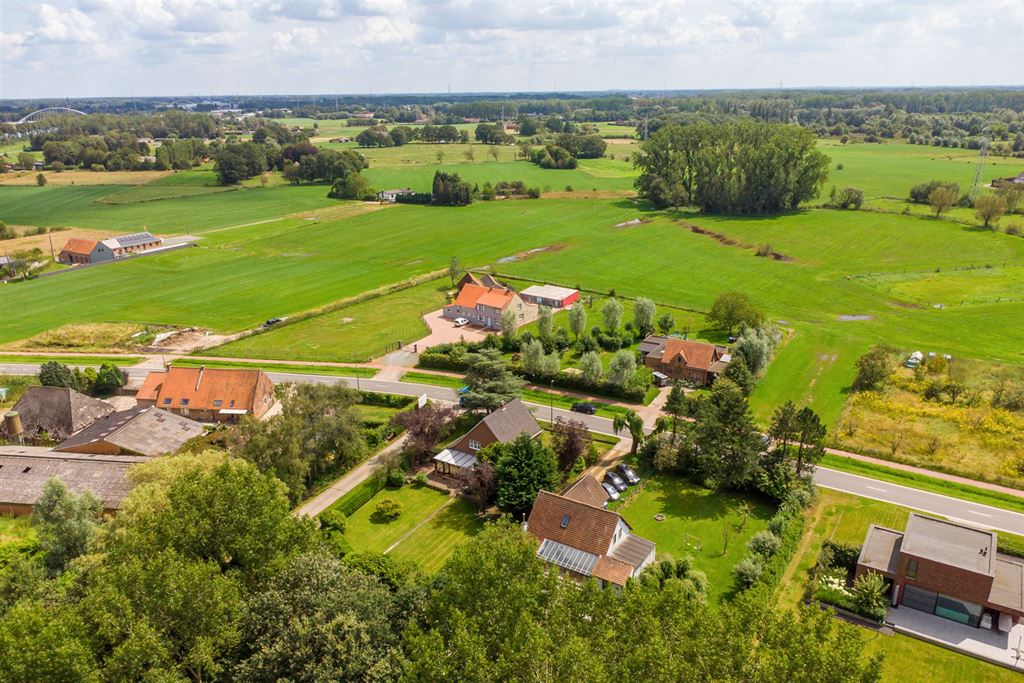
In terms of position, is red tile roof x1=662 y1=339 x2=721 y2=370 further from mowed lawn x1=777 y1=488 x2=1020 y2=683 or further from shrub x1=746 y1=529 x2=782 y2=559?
shrub x1=746 y1=529 x2=782 y2=559

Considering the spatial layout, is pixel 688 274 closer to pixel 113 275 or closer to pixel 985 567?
pixel 985 567

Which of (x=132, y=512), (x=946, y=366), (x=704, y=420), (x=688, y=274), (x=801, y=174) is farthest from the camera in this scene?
(x=801, y=174)

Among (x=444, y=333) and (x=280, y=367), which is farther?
(x=444, y=333)

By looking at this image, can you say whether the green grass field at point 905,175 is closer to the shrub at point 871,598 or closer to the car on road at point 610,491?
the car on road at point 610,491

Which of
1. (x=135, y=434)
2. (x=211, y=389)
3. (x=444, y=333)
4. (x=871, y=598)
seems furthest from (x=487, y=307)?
(x=871, y=598)

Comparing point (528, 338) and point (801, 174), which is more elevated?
point (801, 174)

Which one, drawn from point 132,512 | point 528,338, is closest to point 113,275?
point 528,338

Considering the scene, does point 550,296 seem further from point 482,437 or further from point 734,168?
point 734,168
